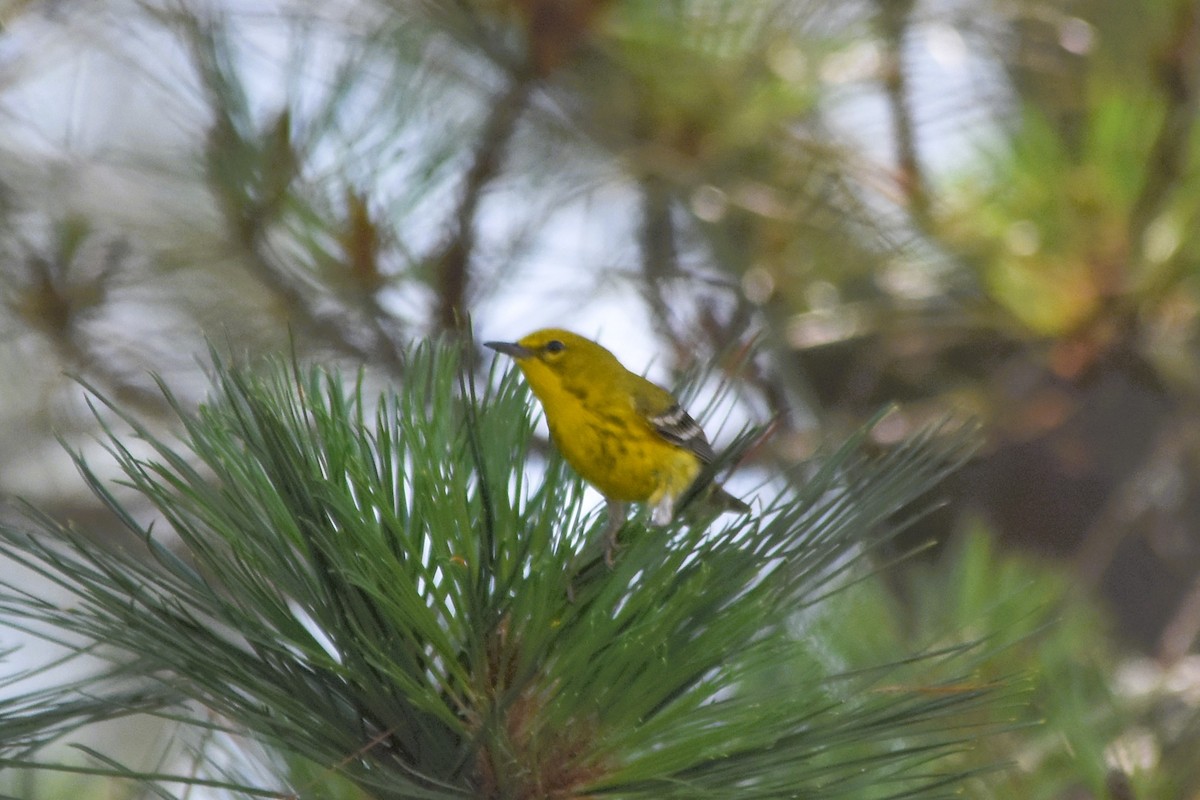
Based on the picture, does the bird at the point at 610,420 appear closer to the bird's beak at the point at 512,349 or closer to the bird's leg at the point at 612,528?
the bird's beak at the point at 512,349

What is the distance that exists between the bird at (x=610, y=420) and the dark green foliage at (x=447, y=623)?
1.55 feet

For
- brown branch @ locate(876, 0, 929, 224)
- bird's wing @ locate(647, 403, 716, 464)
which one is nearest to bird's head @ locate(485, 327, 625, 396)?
bird's wing @ locate(647, 403, 716, 464)

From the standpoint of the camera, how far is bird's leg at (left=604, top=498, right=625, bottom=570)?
0.88m

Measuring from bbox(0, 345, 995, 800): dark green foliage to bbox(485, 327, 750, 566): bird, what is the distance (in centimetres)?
47

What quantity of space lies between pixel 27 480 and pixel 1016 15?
1.62 m

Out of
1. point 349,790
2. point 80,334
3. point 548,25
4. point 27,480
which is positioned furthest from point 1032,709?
point 27,480

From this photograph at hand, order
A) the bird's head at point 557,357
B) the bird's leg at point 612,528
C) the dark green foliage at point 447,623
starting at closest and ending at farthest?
the dark green foliage at point 447,623 → the bird's leg at point 612,528 → the bird's head at point 557,357

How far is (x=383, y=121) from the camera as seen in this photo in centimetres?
151

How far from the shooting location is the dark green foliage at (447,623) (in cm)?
72

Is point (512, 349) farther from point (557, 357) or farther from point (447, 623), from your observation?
point (447, 623)

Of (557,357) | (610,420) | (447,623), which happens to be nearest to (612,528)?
(447,623)

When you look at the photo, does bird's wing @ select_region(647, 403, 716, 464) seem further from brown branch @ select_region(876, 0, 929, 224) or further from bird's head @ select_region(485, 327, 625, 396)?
brown branch @ select_region(876, 0, 929, 224)

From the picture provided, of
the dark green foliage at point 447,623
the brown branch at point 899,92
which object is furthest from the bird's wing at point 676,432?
the dark green foliage at point 447,623

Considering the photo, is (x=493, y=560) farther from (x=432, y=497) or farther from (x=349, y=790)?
(x=349, y=790)
